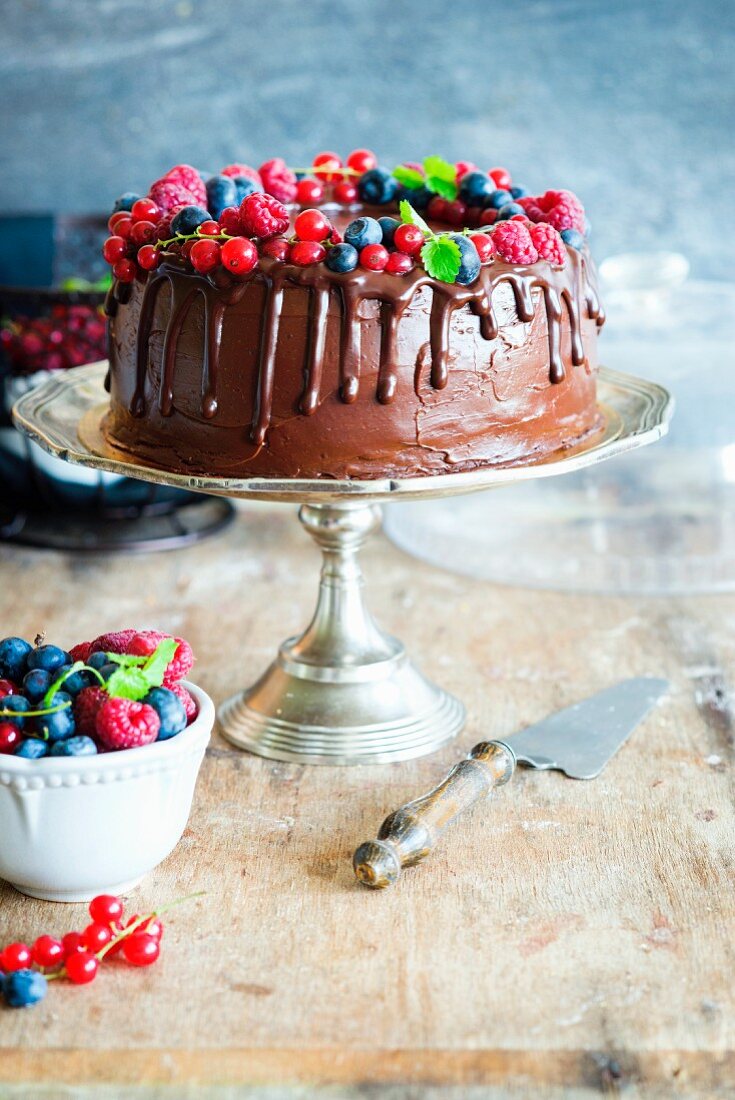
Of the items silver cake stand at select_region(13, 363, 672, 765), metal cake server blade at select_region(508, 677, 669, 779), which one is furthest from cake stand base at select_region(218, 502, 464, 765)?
metal cake server blade at select_region(508, 677, 669, 779)

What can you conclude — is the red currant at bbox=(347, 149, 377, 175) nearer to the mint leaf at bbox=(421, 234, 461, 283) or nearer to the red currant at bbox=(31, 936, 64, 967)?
the mint leaf at bbox=(421, 234, 461, 283)

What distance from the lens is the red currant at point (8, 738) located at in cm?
107

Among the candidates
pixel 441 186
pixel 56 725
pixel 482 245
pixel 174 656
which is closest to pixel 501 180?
pixel 441 186

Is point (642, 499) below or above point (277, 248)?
below

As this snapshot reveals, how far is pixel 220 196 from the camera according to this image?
4.65 ft

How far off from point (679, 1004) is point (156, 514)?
4.47ft

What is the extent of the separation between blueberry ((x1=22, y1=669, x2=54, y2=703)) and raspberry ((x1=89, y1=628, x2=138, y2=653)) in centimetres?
7

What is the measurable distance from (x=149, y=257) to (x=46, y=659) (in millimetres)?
442

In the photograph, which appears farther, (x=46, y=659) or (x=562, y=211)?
(x=562, y=211)

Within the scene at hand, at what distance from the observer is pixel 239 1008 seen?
1.01m

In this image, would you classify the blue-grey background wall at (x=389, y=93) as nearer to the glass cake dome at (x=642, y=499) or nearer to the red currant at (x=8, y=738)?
the glass cake dome at (x=642, y=499)

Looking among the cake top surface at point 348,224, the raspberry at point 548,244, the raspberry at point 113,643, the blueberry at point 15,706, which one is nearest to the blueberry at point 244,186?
the cake top surface at point 348,224

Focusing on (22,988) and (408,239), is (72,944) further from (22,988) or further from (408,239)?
(408,239)

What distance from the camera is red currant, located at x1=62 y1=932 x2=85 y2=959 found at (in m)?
1.04
